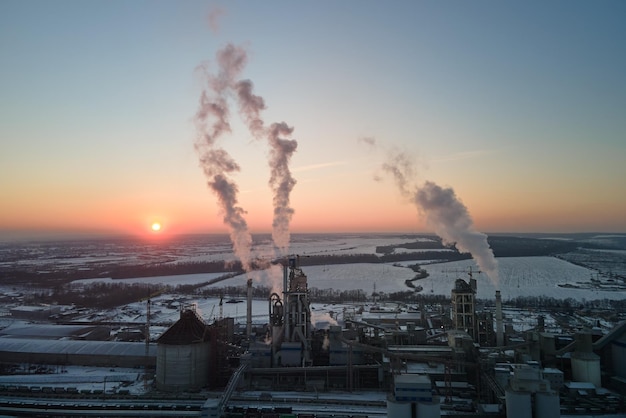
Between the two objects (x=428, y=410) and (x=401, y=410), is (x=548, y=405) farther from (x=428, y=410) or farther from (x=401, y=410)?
(x=401, y=410)

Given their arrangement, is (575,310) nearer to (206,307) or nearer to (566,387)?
(566,387)

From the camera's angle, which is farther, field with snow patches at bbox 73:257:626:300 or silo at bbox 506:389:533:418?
field with snow patches at bbox 73:257:626:300

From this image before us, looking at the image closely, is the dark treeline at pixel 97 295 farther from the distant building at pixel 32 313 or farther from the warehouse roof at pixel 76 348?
the warehouse roof at pixel 76 348

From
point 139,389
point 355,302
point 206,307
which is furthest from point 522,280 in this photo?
point 139,389

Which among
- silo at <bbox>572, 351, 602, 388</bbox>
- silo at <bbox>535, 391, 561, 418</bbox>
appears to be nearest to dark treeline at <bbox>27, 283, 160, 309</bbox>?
silo at <bbox>572, 351, 602, 388</bbox>

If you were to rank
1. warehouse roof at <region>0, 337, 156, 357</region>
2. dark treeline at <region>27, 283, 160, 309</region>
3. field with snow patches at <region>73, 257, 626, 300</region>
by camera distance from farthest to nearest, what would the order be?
1. field with snow patches at <region>73, 257, 626, 300</region>
2. dark treeline at <region>27, 283, 160, 309</region>
3. warehouse roof at <region>0, 337, 156, 357</region>

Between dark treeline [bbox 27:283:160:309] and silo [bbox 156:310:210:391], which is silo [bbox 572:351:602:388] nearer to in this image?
silo [bbox 156:310:210:391]
